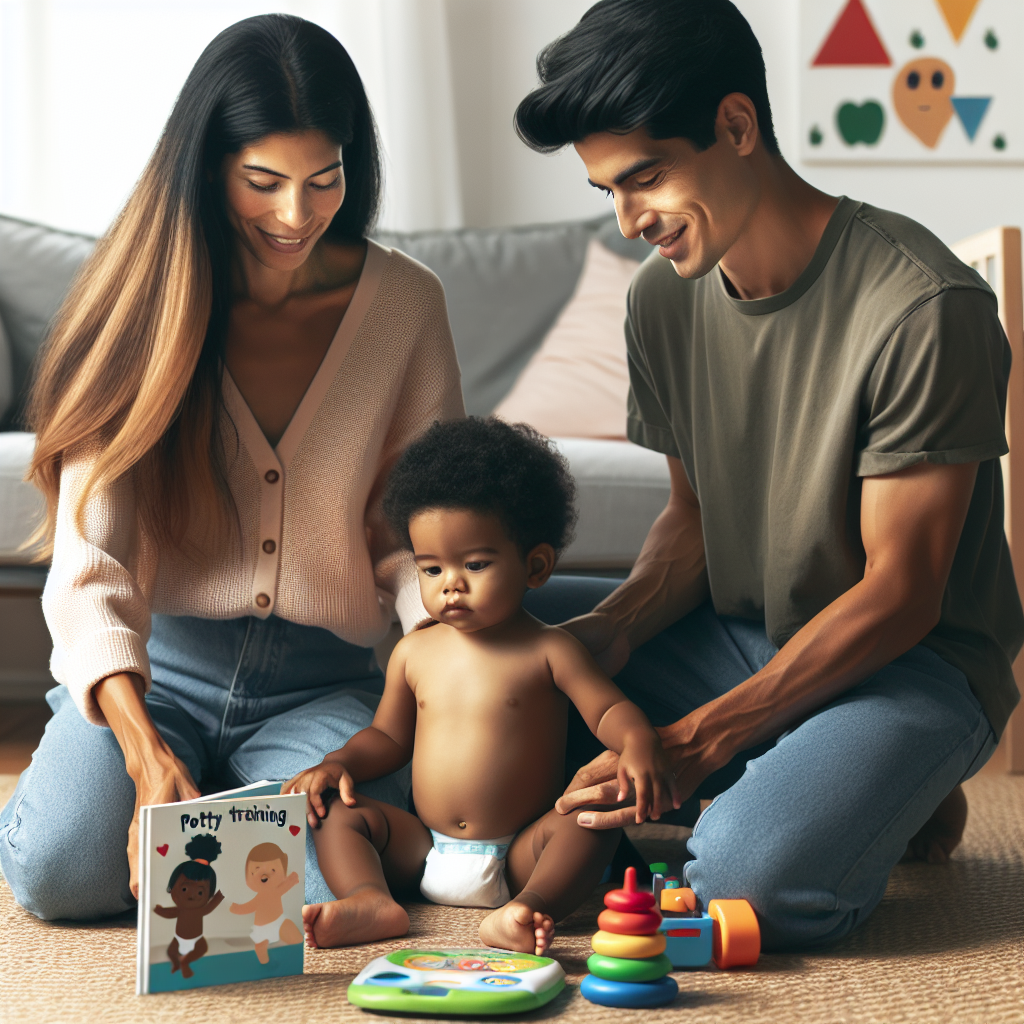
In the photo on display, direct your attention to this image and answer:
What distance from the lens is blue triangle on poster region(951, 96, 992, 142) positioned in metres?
2.62

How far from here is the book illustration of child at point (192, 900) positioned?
34.2 inches

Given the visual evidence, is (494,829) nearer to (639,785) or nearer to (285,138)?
(639,785)

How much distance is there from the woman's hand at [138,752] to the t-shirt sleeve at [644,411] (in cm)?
66

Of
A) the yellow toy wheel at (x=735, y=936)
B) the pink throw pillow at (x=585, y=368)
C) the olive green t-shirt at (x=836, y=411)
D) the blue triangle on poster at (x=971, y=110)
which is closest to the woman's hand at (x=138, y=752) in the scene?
the yellow toy wheel at (x=735, y=936)

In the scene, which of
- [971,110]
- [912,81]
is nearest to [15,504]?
[912,81]

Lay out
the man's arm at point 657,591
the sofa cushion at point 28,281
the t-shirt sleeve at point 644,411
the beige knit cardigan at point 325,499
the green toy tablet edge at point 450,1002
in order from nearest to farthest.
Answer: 1. the green toy tablet edge at point 450,1002
2. the beige knit cardigan at point 325,499
3. the man's arm at point 657,591
4. the t-shirt sleeve at point 644,411
5. the sofa cushion at point 28,281

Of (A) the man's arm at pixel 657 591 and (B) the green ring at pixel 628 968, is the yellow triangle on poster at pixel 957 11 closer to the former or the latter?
(A) the man's arm at pixel 657 591

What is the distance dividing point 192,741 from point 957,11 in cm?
238

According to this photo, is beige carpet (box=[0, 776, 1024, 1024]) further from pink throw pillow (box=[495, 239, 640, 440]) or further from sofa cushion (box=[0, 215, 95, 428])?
sofa cushion (box=[0, 215, 95, 428])

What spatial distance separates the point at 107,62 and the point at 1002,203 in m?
2.08

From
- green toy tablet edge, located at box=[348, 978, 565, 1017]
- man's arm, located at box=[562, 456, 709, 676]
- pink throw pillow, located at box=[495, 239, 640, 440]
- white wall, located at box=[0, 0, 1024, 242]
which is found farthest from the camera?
white wall, located at box=[0, 0, 1024, 242]

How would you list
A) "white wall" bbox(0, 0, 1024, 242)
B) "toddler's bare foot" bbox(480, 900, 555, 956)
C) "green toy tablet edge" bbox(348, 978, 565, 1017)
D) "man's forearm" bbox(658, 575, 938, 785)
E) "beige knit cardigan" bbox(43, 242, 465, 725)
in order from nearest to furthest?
"green toy tablet edge" bbox(348, 978, 565, 1017)
"toddler's bare foot" bbox(480, 900, 555, 956)
"man's forearm" bbox(658, 575, 938, 785)
"beige knit cardigan" bbox(43, 242, 465, 725)
"white wall" bbox(0, 0, 1024, 242)

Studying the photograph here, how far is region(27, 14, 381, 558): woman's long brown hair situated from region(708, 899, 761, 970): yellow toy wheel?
25.1 inches

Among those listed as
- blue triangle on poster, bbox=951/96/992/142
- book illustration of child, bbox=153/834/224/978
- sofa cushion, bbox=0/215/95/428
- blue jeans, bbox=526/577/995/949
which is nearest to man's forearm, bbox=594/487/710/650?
blue jeans, bbox=526/577/995/949
